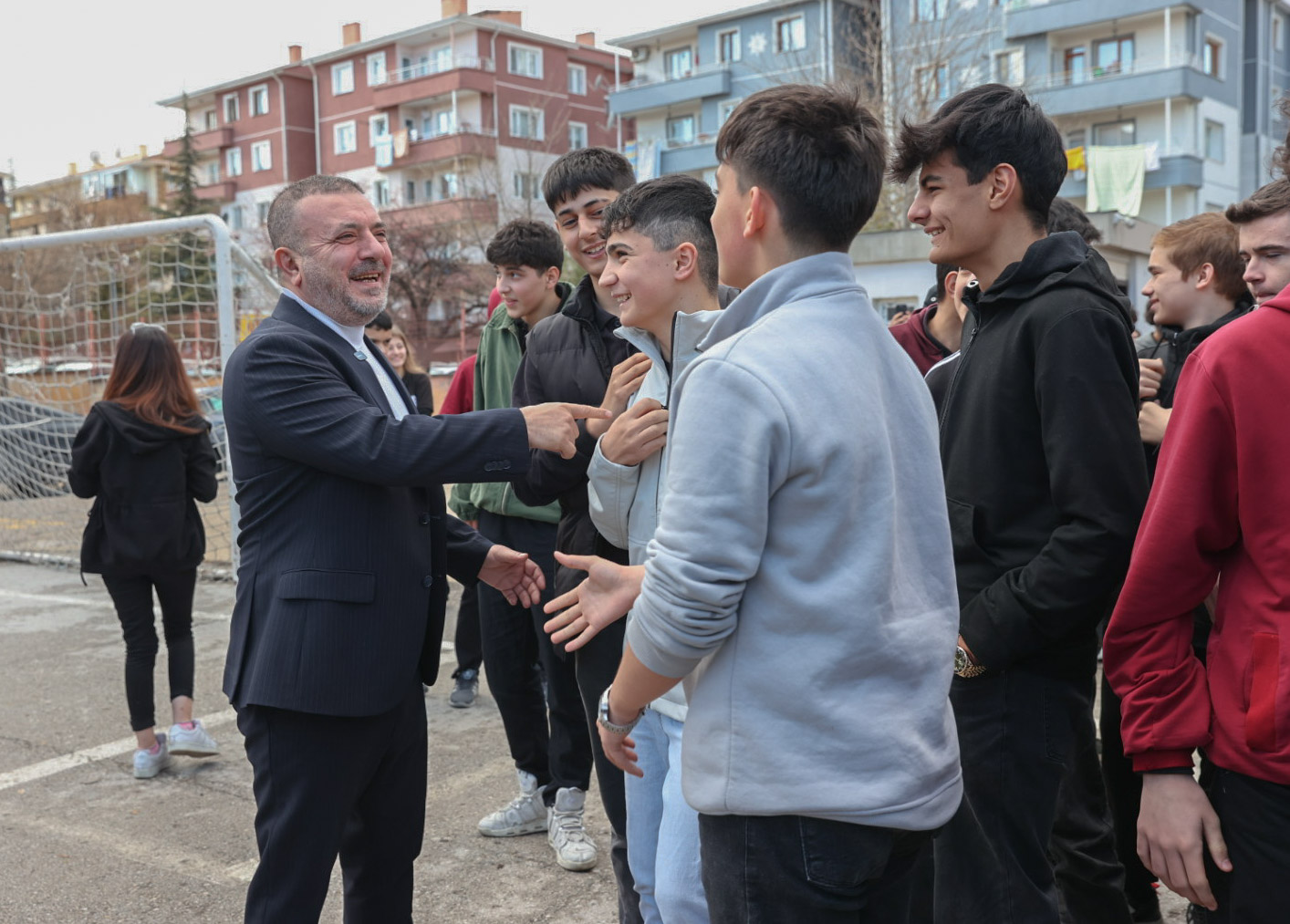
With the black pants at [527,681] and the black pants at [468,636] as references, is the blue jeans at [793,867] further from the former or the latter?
the black pants at [468,636]

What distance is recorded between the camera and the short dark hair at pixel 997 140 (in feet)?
8.21

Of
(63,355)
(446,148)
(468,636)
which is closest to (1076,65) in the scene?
(446,148)

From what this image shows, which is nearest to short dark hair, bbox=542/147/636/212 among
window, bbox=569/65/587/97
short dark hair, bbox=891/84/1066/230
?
short dark hair, bbox=891/84/1066/230

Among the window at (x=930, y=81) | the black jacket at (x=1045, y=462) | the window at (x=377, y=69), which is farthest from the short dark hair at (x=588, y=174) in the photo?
the window at (x=377, y=69)

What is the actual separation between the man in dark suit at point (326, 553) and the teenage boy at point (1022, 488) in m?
1.00

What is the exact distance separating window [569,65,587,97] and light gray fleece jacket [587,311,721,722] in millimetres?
51555

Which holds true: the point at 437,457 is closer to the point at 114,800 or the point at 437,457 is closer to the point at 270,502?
the point at 270,502

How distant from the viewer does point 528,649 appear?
4273mm

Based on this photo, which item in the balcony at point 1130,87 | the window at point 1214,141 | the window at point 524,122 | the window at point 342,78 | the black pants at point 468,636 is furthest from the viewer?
the window at point 342,78

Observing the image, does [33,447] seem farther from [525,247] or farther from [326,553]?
[326,553]

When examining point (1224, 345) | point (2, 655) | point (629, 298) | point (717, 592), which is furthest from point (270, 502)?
point (2, 655)

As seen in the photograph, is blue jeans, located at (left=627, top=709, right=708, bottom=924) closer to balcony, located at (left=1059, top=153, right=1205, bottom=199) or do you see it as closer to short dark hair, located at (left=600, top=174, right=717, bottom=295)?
short dark hair, located at (left=600, top=174, right=717, bottom=295)

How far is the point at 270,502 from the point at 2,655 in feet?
18.5

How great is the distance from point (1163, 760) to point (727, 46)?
42.9 metres
